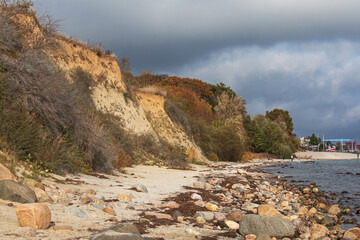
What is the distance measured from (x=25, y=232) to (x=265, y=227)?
426 centimetres

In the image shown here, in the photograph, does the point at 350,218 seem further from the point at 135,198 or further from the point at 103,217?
the point at 103,217

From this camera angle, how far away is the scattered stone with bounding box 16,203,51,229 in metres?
4.49

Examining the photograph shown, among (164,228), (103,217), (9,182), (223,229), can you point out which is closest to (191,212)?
(223,229)

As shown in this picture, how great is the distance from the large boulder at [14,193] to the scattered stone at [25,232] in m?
1.48

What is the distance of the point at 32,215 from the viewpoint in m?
4.52

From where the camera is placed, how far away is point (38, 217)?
4547 millimetres

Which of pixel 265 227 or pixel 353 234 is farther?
pixel 353 234

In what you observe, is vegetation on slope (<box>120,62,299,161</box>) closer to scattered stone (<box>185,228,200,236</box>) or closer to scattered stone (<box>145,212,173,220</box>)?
scattered stone (<box>145,212,173,220</box>)

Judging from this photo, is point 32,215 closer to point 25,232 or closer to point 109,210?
point 25,232

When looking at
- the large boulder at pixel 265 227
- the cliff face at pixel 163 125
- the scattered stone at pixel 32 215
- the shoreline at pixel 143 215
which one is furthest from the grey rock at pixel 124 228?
the cliff face at pixel 163 125

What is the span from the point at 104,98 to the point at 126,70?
6.90m

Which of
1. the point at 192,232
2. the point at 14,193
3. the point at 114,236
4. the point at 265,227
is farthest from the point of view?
the point at 265,227

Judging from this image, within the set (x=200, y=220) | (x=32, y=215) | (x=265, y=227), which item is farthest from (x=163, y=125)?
(x=32, y=215)

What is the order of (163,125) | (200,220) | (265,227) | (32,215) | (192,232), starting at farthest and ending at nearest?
(163,125) < (200,220) < (265,227) < (192,232) < (32,215)
